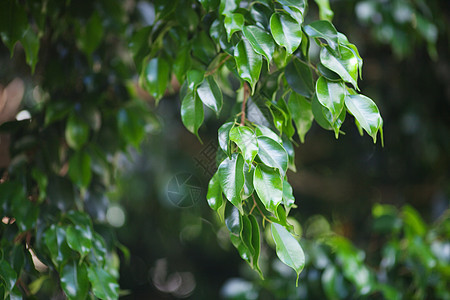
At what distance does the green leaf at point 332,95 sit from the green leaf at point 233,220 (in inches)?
7.8

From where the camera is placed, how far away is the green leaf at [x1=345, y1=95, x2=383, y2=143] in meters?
0.61

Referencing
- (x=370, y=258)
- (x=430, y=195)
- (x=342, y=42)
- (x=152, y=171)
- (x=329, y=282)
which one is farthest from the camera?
(x=430, y=195)

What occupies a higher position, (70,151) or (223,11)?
(223,11)

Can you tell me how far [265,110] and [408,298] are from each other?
2.88ft

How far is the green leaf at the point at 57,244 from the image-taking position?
0.79 m

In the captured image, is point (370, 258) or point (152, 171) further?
point (152, 171)

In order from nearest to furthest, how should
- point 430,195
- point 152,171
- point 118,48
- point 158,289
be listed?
point 118,48
point 152,171
point 430,195
point 158,289

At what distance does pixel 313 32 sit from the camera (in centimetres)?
68

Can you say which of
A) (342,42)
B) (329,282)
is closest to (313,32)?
(342,42)

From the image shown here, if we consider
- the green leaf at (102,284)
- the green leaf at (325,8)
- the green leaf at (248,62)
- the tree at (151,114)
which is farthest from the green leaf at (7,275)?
the green leaf at (325,8)

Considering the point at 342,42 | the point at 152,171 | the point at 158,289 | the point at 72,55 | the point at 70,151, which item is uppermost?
the point at 342,42

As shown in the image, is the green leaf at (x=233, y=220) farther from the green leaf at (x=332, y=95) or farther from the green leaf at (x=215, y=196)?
the green leaf at (x=332, y=95)

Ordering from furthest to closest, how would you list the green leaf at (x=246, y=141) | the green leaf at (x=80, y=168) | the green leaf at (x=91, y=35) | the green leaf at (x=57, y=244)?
the green leaf at (x=91, y=35), the green leaf at (x=80, y=168), the green leaf at (x=57, y=244), the green leaf at (x=246, y=141)

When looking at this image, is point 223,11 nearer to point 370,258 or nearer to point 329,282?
point 329,282
